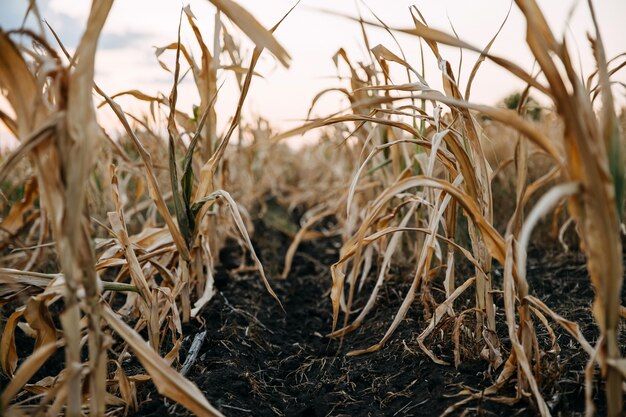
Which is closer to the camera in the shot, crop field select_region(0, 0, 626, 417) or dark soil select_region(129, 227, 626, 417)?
crop field select_region(0, 0, 626, 417)

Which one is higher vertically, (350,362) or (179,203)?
(179,203)

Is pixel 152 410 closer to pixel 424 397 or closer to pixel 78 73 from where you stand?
pixel 424 397

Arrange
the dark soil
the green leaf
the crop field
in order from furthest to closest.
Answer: the green leaf → the dark soil → the crop field

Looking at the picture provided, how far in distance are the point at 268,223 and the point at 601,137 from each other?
2.87 meters

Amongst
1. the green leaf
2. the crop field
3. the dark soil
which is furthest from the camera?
the green leaf

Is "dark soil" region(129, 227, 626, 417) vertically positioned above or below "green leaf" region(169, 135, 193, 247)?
below

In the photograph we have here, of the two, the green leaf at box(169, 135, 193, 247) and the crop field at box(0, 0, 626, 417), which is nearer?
the crop field at box(0, 0, 626, 417)

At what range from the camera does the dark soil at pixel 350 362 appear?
115cm

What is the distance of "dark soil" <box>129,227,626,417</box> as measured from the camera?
1147 mm

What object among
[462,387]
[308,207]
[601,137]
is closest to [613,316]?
[601,137]

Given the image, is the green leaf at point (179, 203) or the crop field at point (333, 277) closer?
the crop field at point (333, 277)

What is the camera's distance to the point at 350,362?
154cm

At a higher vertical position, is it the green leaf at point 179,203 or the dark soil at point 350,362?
the green leaf at point 179,203

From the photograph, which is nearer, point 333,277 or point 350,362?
point 333,277
